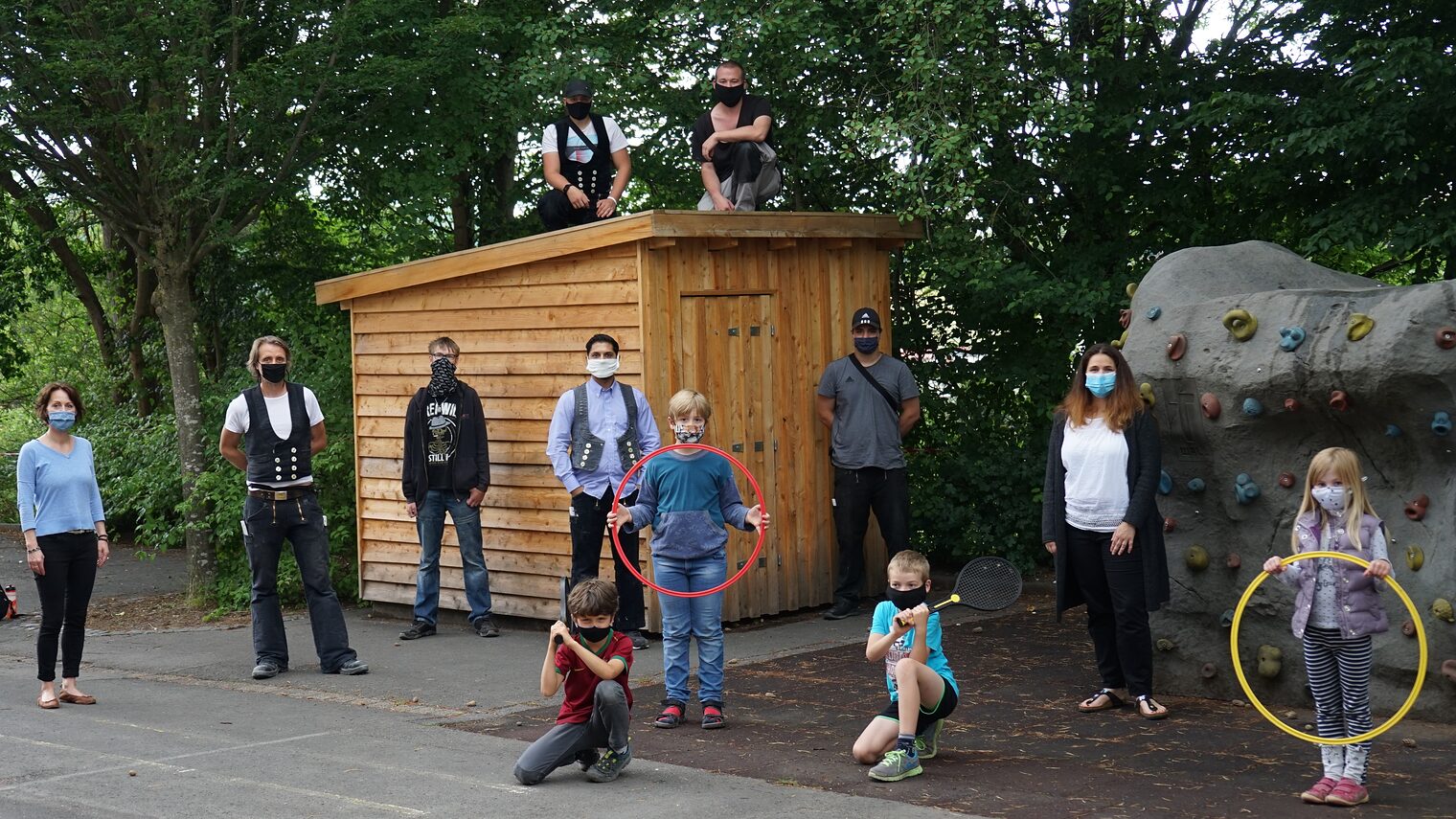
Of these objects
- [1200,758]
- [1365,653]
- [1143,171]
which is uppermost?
[1143,171]

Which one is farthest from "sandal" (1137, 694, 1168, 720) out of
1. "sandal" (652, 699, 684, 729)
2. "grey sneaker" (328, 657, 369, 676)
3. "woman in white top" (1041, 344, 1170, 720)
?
"grey sneaker" (328, 657, 369, 676)

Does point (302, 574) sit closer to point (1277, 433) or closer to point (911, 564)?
point (911, 564)

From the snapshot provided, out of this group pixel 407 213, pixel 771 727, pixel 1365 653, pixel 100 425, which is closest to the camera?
pixel 1365 653

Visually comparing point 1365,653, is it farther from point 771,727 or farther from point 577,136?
point 577,136

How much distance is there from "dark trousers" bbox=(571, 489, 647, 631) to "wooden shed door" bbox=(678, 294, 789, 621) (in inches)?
29.0

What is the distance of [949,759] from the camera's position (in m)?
6.60

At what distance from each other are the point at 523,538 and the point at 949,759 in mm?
4635

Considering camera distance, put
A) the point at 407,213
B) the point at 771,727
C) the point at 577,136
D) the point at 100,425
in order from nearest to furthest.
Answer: the point at 771,727
the point at 577,136
the point at 407,213
the point at 100,425

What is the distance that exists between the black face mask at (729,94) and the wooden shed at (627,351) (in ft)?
3.32

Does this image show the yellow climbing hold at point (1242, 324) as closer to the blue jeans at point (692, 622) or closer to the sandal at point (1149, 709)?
the sandal at point (1149, 709)

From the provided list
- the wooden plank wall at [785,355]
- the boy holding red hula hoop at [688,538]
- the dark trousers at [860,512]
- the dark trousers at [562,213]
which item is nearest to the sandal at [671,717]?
the boy holding red hula hoop at [688,538]

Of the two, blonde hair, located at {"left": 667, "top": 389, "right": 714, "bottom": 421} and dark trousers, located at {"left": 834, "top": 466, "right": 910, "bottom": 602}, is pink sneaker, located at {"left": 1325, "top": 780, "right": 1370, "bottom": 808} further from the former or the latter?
dark trousers, located at {"left": 834, "top": 466, "right": 910, "bottom": 602}

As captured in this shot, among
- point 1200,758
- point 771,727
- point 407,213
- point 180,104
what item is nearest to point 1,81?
point 180,104

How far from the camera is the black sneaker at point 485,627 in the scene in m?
10.3
